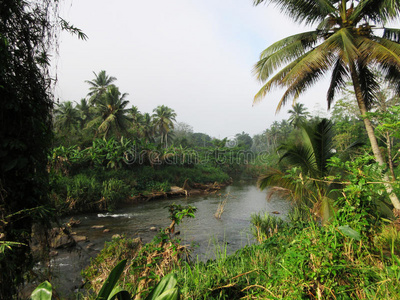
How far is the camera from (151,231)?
9.62 metres

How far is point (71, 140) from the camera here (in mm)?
19578

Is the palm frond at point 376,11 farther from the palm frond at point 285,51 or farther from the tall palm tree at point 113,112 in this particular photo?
the tall palm tree at point 113,112

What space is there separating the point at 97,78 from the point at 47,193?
102 feet

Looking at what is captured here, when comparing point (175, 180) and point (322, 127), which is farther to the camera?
point (175, 180)

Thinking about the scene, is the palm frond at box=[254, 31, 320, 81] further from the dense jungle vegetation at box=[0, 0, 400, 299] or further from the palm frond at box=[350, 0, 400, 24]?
the palm frond at box=[350, 0, 400, 24]

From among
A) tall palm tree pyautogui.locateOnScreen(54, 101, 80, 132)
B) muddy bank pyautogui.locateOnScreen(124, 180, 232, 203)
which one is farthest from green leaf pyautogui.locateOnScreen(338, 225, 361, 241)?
tall palm tree pyautogui.locateOnScreen(54, 101, 80, 132)

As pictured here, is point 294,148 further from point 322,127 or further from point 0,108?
point 0,108

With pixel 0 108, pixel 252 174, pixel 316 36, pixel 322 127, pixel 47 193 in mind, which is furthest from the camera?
pixel 252 174

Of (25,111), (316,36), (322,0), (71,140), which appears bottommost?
(25,111)

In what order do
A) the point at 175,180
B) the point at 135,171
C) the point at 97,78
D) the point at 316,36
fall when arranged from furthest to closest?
the point at 97,78
the point at 175,180
the point at 135,171
the point at 316,36

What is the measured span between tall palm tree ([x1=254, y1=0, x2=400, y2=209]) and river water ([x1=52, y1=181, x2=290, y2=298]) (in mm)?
4748

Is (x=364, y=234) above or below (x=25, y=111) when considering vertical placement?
below

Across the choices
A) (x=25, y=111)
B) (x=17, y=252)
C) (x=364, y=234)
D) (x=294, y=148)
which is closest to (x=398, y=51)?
(x=294, y=148)

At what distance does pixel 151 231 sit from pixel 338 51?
342 inches
